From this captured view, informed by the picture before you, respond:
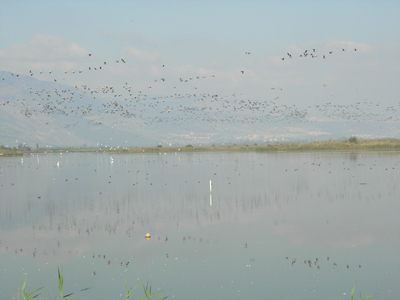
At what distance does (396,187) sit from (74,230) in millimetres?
22678

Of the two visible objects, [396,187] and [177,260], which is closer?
[177,260]

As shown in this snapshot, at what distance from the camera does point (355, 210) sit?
2292cm

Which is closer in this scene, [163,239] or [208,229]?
[163,239]

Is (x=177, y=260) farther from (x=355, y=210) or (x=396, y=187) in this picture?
(x=396, y=187)

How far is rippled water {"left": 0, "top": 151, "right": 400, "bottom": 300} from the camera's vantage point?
12891mm

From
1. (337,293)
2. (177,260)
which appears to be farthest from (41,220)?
(337,293)

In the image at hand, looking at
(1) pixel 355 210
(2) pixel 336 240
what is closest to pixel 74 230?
(2) pixel 336 240

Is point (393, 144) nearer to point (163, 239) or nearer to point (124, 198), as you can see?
point (124, 198)

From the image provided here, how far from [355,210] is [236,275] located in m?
11.6

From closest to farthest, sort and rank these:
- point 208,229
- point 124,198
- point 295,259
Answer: point 295,259, point 208,229, point 124,198

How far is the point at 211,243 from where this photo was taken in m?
17.1

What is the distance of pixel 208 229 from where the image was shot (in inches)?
766

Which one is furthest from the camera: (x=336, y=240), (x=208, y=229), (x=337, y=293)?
(x=208, y=229)

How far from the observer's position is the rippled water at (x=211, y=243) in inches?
508
